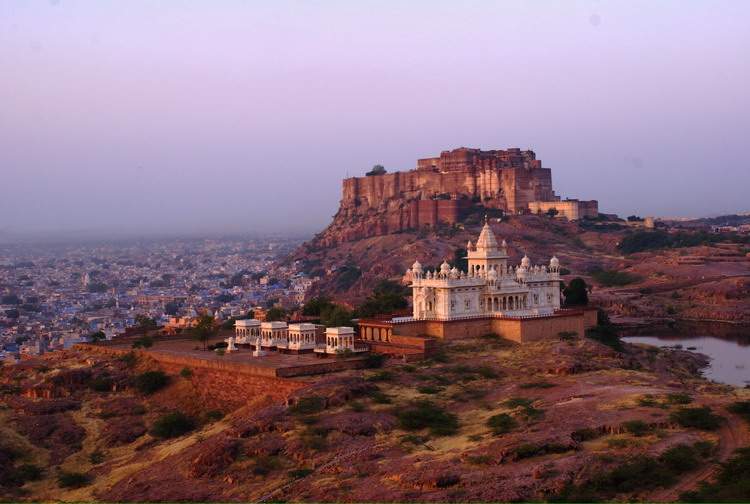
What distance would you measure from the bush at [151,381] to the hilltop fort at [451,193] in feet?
185

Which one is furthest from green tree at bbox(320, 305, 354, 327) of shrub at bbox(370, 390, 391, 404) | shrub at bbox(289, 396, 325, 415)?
shrub at bbox(289, 396, 325, 415)

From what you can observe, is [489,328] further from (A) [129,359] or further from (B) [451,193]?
(B) [451,193]

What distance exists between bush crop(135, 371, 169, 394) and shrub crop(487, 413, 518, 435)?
1401 cm

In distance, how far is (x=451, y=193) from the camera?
94.2 metres

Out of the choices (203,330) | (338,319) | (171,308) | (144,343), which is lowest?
(171,308)

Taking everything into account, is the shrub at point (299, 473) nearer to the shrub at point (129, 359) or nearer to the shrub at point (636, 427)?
the shrub at point (636, 427)

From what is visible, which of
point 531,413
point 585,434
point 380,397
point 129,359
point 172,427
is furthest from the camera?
point 129,359

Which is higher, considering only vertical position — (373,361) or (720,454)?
(373,361)

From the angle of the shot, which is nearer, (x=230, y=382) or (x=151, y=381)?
(x=230, y=382)

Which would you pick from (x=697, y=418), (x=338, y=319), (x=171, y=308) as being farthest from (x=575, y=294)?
(x=171, y=308)

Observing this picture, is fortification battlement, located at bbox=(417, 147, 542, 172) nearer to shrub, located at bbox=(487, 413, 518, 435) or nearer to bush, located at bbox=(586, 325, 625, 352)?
bush, located at bbox=(586, 325, 625, 352)

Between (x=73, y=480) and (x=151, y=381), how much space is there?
8.45 meters

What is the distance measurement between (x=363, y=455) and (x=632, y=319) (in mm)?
39633

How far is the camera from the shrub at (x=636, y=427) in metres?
22.1
